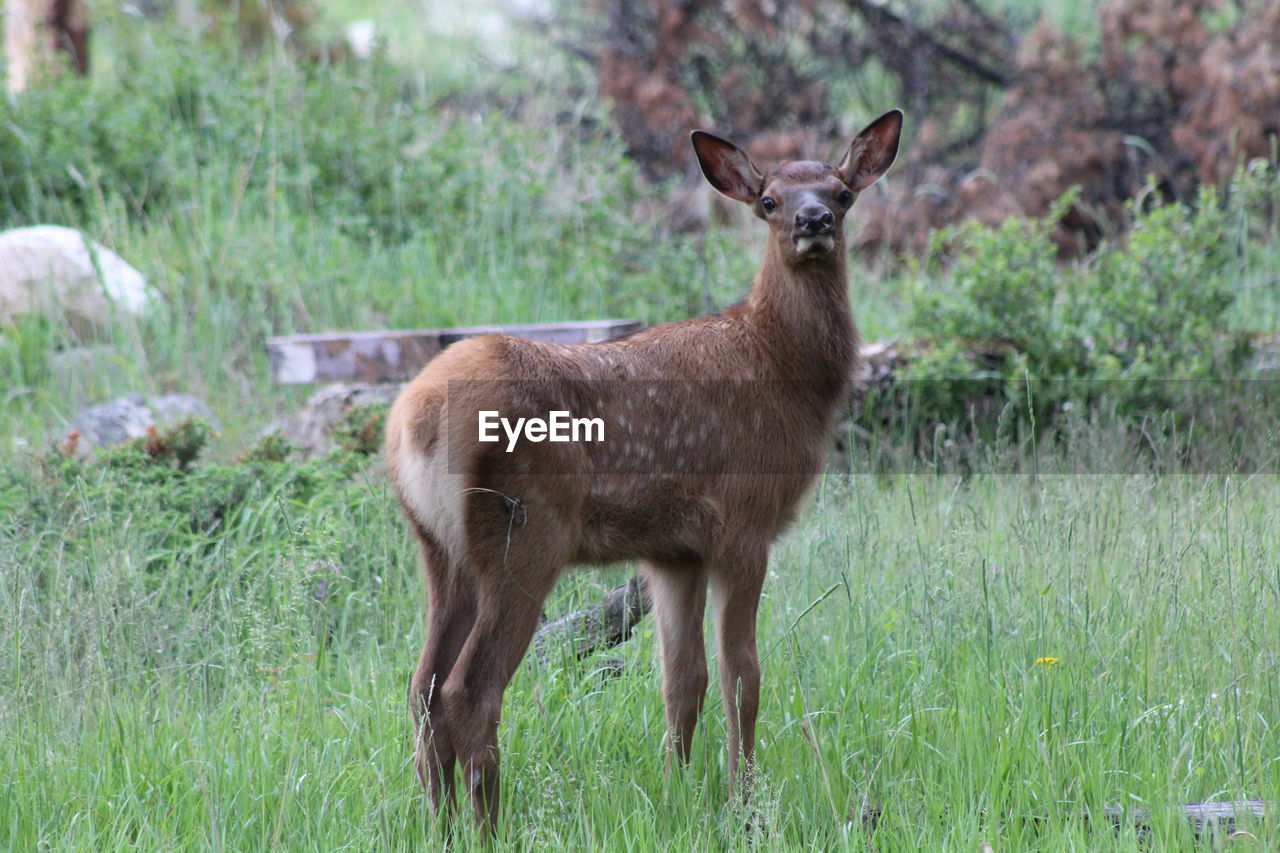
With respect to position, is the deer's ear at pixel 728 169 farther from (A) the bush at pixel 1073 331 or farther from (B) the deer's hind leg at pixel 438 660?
(A) the bush at pixel 1073 331

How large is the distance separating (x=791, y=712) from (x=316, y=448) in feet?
11.4

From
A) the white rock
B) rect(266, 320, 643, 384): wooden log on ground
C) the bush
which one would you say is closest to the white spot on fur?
rect(266, 320, 643, 384): wooden log on ground

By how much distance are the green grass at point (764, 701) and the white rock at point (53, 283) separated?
355 cm

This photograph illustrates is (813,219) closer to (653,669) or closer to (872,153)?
(872,153)

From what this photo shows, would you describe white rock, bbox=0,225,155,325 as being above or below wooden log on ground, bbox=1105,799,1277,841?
above

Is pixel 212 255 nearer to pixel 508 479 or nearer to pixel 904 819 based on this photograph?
pixel 508 479

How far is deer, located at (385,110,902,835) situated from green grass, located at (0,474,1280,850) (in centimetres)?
20

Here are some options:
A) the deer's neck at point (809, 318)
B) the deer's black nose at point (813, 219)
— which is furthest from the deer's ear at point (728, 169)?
the deer's black nose at point (813, 219)

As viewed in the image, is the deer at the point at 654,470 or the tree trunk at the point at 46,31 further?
the tree trunk at the point at 46,31

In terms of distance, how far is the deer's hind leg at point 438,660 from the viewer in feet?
13.3

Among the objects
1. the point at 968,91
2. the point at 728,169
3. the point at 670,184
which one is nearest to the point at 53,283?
the point at 670,184

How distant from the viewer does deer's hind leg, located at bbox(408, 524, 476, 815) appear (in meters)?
4.04

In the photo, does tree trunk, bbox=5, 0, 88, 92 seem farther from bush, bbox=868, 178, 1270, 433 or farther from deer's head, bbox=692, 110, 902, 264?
deer's head, bbox=692, 110, 902, 264

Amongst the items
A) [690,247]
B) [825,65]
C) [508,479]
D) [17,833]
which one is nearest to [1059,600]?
[508,479]
